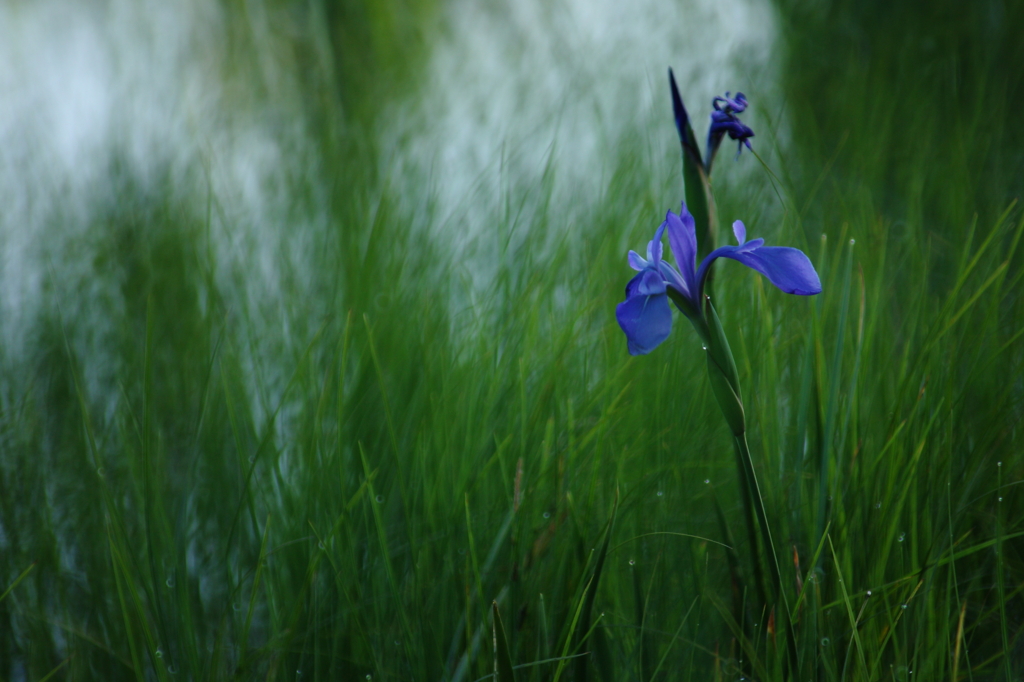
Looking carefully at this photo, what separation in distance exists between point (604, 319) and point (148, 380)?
0.63 m

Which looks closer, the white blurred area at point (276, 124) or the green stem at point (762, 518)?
the green stem at point (762, 518)

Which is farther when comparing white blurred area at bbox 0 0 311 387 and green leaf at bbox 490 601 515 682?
white blurred area at bbox 0 0 311 387

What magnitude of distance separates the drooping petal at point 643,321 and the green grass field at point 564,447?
0.65 ft

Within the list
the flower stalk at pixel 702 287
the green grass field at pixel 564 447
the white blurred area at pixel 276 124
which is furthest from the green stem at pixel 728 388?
the white blurred area at pixel 276 124

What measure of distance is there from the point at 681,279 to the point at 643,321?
5cm

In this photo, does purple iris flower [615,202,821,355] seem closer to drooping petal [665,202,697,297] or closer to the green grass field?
drooping petal [665,202,697,297]

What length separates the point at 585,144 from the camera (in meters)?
1.50

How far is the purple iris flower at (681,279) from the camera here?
44 cm

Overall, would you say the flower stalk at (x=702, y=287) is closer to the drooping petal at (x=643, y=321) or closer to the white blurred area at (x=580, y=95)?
the drooping petal at (x=643, y=321)

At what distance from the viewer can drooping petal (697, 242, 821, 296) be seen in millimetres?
435

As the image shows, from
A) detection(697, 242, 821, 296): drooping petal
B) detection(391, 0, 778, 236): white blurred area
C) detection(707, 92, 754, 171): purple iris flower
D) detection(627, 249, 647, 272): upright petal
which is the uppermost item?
detection(391, 0, 778, 236): white blurred area

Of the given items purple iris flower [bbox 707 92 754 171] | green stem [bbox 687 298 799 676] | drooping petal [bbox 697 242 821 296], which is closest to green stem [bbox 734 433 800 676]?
green stem [bbox 687 298 799 676]

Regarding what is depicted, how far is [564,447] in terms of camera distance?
74 centimetres

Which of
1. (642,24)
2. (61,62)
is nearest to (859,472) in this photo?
(642,24)
